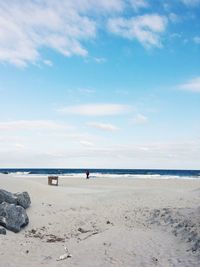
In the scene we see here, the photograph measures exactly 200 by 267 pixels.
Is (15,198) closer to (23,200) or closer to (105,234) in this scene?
(23,200)

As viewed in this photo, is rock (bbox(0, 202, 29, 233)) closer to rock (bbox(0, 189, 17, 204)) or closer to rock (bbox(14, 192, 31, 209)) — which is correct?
rock (bbox(0, 189, 17, 204))

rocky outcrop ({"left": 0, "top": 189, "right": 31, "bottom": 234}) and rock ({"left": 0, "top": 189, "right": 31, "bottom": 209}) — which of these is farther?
rock ({"left": 0, "top": 189, "right": 31, "bottom": 209})

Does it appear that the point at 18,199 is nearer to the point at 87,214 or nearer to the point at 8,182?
the point at 87,214

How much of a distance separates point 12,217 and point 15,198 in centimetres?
219

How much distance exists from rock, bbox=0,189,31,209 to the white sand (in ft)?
1.41

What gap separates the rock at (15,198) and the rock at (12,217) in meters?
1.40

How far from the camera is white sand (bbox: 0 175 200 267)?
11328 mm

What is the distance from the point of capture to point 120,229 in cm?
1446

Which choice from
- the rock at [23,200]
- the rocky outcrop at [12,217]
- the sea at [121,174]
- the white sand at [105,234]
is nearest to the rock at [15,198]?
the rock at [23,200]

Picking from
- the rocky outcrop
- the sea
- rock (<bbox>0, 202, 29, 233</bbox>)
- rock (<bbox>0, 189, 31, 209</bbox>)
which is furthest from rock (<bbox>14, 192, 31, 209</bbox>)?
the sea

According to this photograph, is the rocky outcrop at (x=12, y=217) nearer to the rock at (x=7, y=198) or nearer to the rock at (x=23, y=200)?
the rock at (x=7, y=198)

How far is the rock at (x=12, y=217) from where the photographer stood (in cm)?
1447

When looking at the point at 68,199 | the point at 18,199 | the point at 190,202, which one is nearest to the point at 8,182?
the point at 68,199

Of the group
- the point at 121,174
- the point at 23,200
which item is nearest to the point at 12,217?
the point at 23,200
